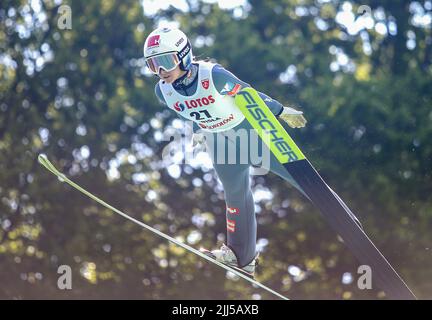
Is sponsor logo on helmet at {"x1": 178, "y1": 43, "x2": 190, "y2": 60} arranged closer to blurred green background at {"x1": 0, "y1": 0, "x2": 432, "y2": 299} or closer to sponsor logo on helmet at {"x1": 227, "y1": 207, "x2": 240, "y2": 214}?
sponsor logo on helmet at {"x1": 227, "y1": 207, "x2": 240, "y2": 214}

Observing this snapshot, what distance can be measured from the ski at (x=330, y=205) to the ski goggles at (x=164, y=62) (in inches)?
26.4

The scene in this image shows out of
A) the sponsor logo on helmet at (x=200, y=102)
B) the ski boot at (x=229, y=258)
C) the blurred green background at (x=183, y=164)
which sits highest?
the blurred green background at (x=183, y=164)

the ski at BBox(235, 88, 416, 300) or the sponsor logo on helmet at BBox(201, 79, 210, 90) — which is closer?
the sponsor logo on helmet at BBox(201, 79, 210, 90)

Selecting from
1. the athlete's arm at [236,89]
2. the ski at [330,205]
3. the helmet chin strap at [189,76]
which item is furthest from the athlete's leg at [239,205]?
the helmet chin strap at [189,76]

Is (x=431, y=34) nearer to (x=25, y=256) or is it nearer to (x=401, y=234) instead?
(x=401, y=234)

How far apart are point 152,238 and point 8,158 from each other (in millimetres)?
3281

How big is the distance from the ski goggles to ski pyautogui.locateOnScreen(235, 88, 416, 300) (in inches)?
26.4

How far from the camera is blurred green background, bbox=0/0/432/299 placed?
15.7 metres

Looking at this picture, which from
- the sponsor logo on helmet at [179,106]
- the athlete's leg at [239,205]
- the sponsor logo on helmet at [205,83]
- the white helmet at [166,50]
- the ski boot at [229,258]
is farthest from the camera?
the ski boot at [229,258]

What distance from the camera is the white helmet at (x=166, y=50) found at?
6.86 meters

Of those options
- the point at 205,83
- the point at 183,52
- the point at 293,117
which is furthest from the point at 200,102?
the point at 293,117

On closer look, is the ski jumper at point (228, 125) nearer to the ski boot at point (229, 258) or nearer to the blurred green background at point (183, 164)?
the ski boot at point (229, 258)

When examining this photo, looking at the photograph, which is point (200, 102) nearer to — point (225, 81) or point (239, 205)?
point (225, 81)

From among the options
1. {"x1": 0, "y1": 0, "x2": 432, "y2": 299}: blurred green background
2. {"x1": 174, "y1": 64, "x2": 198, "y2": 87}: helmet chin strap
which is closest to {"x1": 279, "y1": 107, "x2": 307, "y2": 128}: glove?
{"x1": 174, "y1": 64, "x2": 198, "y2": 87}: helmet chin strap
